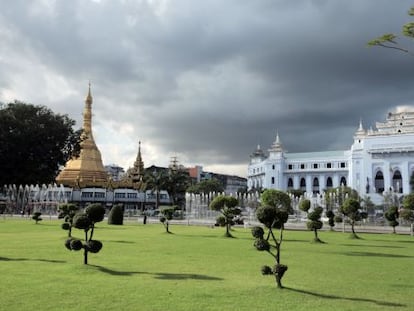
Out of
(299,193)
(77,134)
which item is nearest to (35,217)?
(77,134)

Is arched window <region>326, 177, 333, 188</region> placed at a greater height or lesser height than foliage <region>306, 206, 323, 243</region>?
greater

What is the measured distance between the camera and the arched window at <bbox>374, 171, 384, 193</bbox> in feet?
320

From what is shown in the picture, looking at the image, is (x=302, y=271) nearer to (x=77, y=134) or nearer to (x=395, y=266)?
(x=395, y=266)

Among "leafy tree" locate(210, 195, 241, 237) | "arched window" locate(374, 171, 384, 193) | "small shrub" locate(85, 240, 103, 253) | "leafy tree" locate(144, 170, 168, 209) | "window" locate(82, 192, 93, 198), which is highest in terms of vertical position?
"arched window" locate(374, 171, 384, 193)

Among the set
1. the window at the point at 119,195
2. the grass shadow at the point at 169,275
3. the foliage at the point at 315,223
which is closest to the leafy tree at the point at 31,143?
the window at the point at 119,195

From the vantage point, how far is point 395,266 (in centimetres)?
1662

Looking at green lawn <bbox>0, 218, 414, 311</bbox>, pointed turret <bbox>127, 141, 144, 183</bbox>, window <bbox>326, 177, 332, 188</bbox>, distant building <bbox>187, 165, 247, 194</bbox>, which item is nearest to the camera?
green lawn <bbox>0, 218, 414, 311</bbox>

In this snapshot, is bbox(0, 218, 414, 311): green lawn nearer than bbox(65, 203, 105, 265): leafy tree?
Yes

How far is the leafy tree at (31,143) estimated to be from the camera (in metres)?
57.2

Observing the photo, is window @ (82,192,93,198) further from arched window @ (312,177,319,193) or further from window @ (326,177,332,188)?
window @ (326,177,332,188)

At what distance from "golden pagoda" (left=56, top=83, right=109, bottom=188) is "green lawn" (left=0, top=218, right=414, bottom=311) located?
61.3 m

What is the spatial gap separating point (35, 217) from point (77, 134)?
27.8 meters

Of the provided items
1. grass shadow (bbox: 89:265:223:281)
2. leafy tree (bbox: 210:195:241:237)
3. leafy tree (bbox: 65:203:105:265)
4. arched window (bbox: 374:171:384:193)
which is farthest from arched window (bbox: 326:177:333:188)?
grass shadow (bbox: 89:265:223:281)

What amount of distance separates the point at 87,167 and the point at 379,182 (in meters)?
59.4
